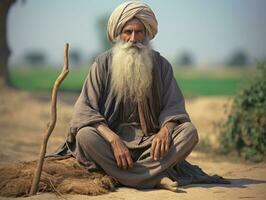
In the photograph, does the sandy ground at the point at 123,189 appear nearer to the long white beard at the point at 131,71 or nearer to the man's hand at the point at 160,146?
the man's hand at the point at 160,146

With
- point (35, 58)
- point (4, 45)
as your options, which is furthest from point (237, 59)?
point (4, 45)

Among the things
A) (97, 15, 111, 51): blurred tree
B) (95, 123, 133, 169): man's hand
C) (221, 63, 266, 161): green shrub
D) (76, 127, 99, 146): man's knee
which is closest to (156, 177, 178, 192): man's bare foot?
A: (95, 123, 133, 169): man's hand

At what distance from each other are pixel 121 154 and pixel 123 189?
0.36 meters

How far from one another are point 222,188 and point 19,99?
10092mm

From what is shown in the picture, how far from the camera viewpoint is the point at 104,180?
5926 mm

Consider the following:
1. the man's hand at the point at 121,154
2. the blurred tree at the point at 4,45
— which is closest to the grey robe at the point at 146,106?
the man's hand at the point at 121,154

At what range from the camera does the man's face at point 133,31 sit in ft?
20.9

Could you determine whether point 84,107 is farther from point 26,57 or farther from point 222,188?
point 26,57

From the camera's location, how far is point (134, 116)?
635 centimetres

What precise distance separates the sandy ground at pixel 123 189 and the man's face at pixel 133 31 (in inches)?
61.6

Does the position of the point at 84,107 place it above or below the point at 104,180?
above

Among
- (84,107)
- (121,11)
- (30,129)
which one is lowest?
(30,129)

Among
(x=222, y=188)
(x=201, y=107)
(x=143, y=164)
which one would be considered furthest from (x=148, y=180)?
(x=201, y=107)

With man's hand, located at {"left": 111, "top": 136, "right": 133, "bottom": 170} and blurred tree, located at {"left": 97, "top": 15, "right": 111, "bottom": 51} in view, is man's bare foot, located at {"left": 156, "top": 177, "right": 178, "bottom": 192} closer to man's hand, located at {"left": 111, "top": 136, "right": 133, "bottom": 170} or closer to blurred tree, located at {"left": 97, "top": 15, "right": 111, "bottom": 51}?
man's hand, located at {"left": 111, "top": 136, "right": 133, "bottom": 170}
